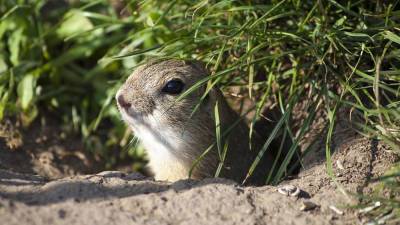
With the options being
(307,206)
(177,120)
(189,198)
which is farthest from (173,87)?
(307,206)

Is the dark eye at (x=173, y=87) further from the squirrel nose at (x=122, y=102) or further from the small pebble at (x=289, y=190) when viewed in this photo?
the small pebble at (x=289, y=190)

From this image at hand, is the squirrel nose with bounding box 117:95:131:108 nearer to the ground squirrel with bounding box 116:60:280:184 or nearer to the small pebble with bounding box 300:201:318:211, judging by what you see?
the ground squirrel with bounding box 116:60:280:184

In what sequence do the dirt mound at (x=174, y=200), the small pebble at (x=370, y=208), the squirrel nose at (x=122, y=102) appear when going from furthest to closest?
the squirrel nose at (x=122, y=102)
the small pebble at (x=370, y=208)
the dirt mound at (x=174, y=200)

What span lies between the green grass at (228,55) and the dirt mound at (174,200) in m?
0.23

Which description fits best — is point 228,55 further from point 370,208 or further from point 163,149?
point 370,208

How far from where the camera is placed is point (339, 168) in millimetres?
4266

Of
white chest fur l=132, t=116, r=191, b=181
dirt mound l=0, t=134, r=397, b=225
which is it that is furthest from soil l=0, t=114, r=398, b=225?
white chest fur l=132, t=116, r=191, b=181

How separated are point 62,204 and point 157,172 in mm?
2123

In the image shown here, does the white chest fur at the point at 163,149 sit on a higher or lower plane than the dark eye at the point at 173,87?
lower

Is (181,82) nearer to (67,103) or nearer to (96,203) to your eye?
(96,203)

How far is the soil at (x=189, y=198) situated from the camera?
3.42 m

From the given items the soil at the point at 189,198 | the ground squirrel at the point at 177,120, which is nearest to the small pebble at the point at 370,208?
the soil at the point at 189,198

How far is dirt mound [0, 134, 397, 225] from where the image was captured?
11.2ft

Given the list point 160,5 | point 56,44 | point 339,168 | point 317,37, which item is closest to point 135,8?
point 160,5
